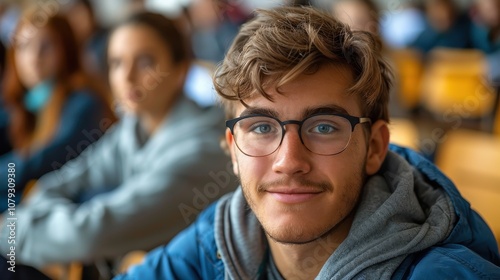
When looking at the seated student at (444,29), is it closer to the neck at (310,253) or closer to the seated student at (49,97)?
the seated student at (49,97)

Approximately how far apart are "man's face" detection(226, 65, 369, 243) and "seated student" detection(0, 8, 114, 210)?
1.56m

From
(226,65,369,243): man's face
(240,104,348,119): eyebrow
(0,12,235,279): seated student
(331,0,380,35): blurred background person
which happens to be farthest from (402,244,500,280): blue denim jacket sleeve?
(331,0,380,35): blurred background person

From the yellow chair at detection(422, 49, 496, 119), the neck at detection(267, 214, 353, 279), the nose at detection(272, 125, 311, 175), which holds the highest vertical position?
the nose at detection(272, 125, 311, 175)

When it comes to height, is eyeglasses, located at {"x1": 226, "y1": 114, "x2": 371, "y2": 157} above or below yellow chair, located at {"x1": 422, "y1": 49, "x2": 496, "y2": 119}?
above

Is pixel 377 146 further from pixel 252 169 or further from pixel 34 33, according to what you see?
pixel 34 33

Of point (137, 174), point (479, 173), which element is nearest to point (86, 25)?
point (137, 174)

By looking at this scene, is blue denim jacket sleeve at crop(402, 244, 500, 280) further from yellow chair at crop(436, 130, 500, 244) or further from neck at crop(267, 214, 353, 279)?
yellow chair at crop(436, 130, 500, 244)

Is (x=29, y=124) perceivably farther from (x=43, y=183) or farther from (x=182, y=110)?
(x=182, y=110)

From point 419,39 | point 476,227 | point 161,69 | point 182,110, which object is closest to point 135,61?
point 161,69

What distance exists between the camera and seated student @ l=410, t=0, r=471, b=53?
16.4 ft

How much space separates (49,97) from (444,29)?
383cm

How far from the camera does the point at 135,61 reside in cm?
192

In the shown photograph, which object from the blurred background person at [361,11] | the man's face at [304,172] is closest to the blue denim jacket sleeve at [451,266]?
the man's face at [304,172]

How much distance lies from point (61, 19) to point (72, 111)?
0.45 meters
